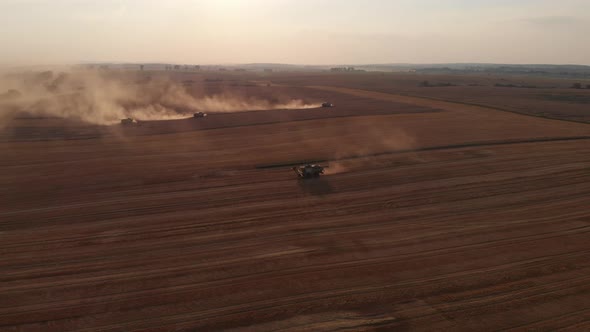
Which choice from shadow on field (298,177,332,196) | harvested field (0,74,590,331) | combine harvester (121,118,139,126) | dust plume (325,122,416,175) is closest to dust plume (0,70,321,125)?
combine harvester (121,118,139,126)

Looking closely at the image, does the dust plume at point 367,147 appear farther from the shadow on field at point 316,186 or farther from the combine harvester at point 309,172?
the shadow on field at point 316,186

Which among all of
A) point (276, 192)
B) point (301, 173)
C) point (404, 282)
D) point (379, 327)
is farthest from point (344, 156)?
point (379, 327)

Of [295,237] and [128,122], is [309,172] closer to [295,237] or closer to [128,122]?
[295,237]

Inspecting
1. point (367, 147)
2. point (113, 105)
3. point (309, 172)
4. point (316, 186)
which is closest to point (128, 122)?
point (113, 105)

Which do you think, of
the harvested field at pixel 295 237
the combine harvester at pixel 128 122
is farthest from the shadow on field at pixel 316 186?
the combine harvester at pixel 128 122

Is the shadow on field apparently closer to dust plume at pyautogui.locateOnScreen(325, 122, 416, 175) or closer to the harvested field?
the harvested field
